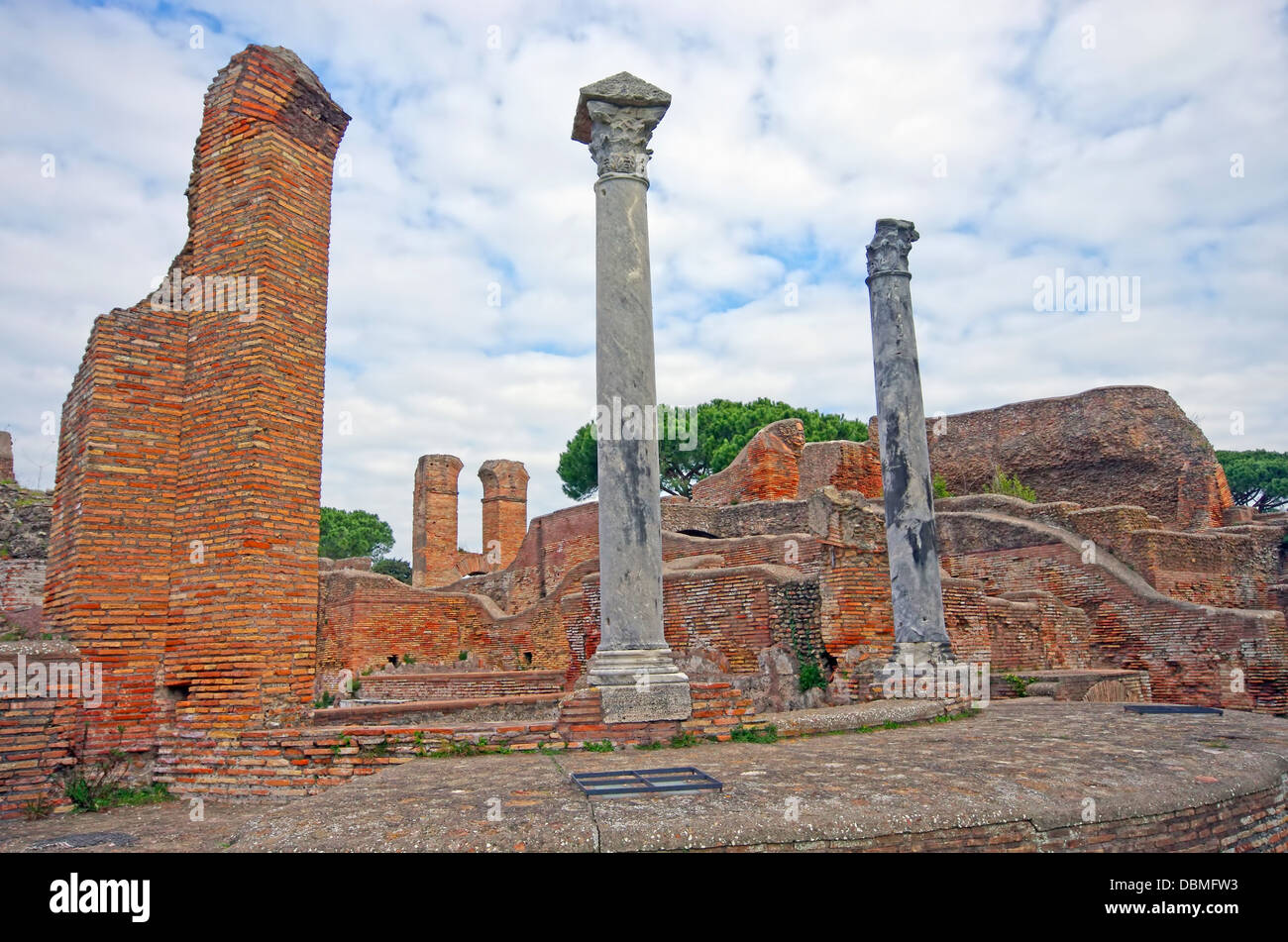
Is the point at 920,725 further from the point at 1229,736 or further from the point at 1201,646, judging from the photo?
the point at 1201,646

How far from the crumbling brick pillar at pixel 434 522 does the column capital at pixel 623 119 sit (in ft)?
69.4

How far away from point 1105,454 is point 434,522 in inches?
802

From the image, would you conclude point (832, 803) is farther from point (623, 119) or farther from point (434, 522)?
point (434, 522)

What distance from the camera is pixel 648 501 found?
6.87m

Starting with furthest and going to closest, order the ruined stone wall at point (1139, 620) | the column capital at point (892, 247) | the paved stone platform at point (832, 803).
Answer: the ruined stone wall at point (1139, 620)
the column capital at point (892, 247)
the paved stone platform at point (832, 803)

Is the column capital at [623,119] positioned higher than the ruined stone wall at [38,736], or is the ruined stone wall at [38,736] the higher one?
the column capital at [623,119]

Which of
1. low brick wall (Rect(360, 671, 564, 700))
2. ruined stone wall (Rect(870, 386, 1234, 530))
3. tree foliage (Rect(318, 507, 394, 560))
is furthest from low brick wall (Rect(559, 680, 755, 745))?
tree foliage (Rect(318, 507, 394, 560))

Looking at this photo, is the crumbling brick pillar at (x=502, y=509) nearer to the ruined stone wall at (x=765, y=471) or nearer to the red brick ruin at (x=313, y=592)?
the ruined stone wall at (x=765, y=471)

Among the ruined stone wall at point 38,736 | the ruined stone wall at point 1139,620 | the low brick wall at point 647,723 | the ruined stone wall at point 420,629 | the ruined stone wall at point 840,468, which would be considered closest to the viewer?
the ruined stone wall at point 38,736

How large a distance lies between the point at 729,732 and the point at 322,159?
622cm

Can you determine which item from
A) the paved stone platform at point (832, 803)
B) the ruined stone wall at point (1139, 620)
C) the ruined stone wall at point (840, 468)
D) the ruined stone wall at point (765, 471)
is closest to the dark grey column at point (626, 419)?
the paved stone platform at point (832, 803)

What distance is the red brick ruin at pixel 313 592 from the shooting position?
6.47 metres

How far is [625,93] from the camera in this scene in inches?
290

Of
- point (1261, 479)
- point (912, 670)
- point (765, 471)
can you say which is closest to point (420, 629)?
point (765, 471)
